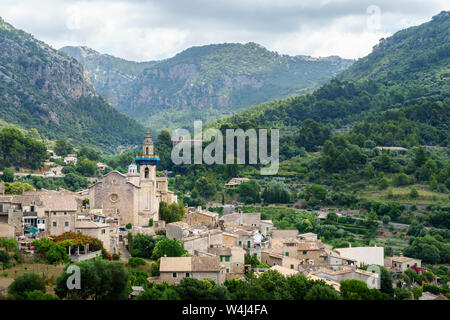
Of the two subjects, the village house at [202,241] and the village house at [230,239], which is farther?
the village house at [230,239]

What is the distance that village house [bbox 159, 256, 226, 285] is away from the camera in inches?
1099

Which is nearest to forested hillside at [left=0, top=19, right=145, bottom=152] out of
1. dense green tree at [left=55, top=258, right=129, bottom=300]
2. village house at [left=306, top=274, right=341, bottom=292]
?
village house at [left=306, top=274, right=341, bottom=292]

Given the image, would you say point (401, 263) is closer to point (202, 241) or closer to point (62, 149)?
point (202, 241)

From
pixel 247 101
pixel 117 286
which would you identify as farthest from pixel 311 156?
pixel 247 101

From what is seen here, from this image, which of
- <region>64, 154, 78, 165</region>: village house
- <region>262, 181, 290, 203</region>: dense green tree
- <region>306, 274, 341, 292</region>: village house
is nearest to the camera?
<region>306, 274, 341, 292</region>: village house

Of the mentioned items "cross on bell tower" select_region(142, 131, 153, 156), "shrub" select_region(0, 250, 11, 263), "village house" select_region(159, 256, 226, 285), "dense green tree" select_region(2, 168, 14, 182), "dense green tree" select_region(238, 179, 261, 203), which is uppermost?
"cross on bell tower" select_region(142, 131, 153, 156)

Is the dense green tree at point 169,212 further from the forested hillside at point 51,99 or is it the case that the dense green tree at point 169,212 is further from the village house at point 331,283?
the forested hillside at point 51,99

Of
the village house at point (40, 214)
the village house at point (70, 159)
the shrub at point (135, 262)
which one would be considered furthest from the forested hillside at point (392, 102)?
the village house at point (40, 214)

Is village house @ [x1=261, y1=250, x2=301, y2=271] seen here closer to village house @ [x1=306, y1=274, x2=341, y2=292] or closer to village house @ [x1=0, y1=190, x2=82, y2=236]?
village house @ [x1=306, y1=274, x2=341, y2=292]

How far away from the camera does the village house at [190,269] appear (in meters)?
27.9

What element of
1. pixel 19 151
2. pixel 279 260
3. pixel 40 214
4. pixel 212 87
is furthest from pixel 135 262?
pixel 212 87

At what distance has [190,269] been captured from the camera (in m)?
28.1

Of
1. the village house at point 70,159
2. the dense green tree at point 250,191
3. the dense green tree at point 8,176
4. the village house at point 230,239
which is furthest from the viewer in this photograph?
the village house at point 70,159
